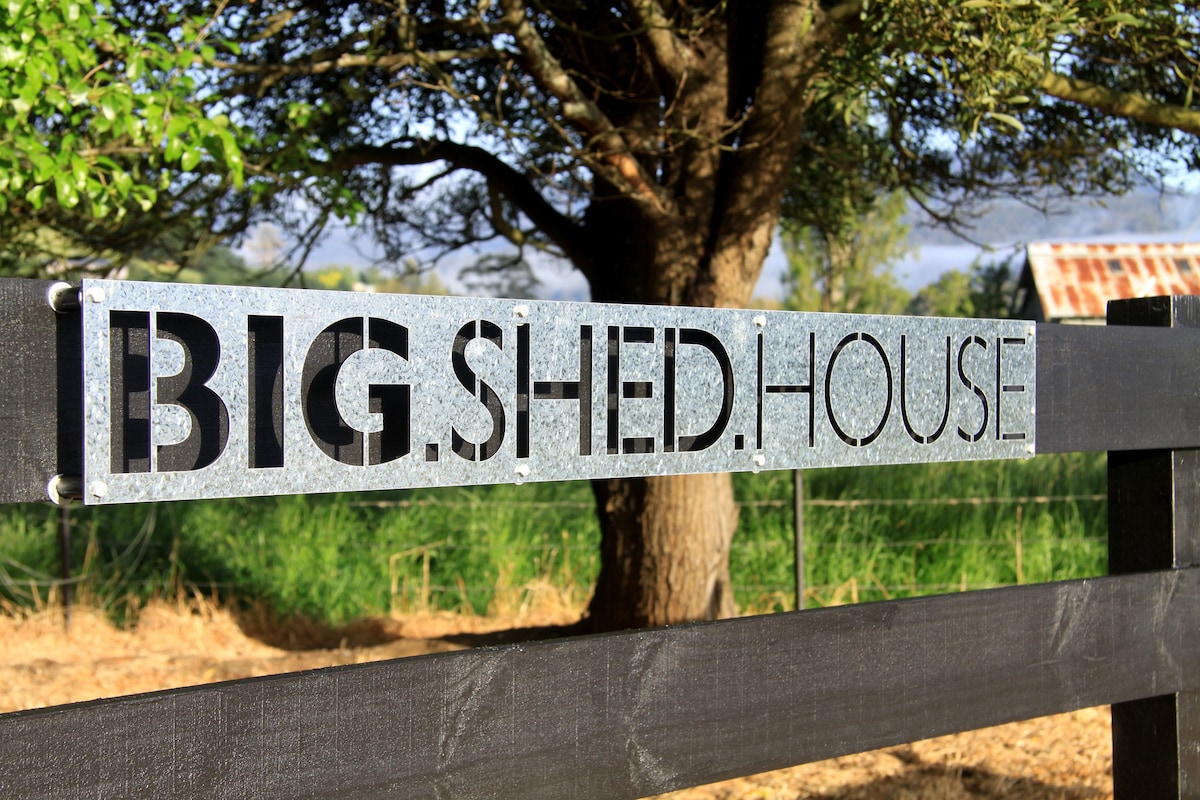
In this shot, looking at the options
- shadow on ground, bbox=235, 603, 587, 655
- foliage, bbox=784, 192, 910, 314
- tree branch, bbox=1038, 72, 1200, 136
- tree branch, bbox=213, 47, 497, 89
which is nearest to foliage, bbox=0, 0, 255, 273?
tree branch, bbox=213, 47, 497, 89

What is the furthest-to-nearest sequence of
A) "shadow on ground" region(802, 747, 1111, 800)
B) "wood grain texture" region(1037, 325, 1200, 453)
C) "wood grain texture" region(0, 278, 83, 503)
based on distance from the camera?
"shadow on ground" region(802, 747, 1111, 800) → "wood grain texture" region(1037, 325, 1200, 453) → "wood grain texture" region(0, 278, 83, 503)

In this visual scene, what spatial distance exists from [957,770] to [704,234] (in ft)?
8.00

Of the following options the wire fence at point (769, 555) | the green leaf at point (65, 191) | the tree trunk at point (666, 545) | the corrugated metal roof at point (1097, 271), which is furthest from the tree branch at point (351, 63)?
the corrugated metal roof at point (1097, 271)

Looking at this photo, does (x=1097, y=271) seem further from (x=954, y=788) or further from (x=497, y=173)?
(x=954, y=788)

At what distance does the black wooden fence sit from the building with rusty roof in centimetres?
2113

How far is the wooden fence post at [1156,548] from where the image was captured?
239 cm

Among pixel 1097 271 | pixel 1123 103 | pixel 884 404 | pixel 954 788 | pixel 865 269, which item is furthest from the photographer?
pixel 865 269

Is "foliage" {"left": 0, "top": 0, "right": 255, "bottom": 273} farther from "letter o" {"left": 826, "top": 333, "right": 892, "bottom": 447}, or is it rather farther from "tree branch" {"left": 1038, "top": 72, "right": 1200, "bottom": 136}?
"tree branch" {"left": 1038, "top": 72, "right": 1200, "bottom": 136}

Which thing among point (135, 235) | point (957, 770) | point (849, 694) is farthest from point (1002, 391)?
point (135, 235)

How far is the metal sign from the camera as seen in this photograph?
1414mm

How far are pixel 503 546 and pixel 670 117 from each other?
10.1ft

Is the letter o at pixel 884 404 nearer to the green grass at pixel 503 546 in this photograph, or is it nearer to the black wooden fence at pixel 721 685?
the black wooden fence at pixel 721 685

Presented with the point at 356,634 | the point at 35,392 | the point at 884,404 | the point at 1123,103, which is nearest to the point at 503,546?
the point at 356,634

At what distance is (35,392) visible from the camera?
137cm
